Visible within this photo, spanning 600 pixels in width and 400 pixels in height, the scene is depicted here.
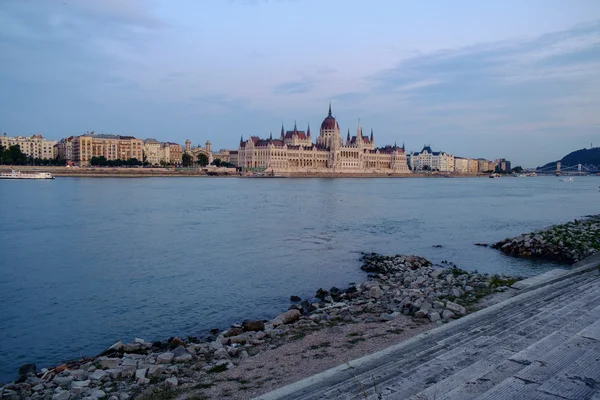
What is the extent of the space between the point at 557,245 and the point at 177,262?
1172cm

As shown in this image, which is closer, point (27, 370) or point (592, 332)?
point (592, 332)

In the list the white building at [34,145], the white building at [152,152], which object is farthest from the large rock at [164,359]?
the white building at [34,145]

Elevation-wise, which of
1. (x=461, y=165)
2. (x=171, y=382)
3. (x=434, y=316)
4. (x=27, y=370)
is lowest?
(x=27, y=370)

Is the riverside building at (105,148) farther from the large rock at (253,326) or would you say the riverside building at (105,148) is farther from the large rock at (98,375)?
the large rock at (98,375)

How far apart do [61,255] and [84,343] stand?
27.0 ft

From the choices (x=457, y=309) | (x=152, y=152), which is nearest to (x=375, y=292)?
(x=457, y=309)

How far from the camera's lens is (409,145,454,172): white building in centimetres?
15912

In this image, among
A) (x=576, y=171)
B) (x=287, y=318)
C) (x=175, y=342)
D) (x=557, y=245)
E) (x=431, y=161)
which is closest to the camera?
(x=175, y=342)

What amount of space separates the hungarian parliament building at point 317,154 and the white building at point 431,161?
110ft

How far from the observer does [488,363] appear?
4848 mm

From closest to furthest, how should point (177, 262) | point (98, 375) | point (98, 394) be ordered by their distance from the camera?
point (98, 394), point (98, 375), point (177, 262)

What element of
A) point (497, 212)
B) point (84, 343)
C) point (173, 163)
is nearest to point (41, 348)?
point (84, 343)

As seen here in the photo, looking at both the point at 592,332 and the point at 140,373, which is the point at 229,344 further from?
the point at 592,332

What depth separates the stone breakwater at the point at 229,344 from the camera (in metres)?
5.20
